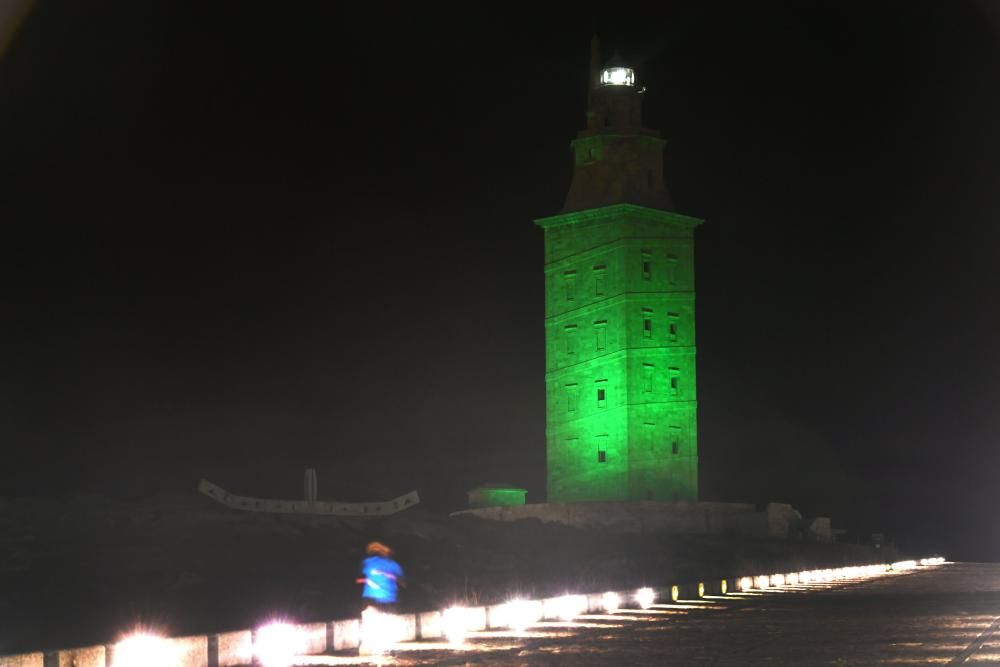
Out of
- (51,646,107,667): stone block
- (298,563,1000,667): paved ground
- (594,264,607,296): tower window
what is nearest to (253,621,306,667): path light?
(298,563,1000,667): paved ground

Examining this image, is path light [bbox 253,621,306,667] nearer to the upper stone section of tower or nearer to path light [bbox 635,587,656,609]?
path light [bbox 635,587,656,609]

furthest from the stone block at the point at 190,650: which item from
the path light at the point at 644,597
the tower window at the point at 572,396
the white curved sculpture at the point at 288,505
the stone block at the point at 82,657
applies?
the tower window at the point at 572,396

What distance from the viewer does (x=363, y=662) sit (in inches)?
668

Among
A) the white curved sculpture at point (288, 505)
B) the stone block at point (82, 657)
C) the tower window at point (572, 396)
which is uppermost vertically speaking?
the tower window at point (572, 396)

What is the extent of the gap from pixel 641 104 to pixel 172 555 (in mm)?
32669

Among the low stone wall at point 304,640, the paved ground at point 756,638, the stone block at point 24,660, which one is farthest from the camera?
the paved ground at point 756,638

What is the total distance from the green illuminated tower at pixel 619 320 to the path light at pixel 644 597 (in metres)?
34.3

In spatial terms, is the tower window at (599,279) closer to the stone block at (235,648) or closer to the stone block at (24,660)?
the stone block at (235,648)

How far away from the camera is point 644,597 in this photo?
28844 millimetres

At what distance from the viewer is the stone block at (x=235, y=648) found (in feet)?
56.0

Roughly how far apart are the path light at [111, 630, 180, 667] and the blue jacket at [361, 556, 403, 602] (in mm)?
3341

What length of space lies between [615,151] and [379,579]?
161 feet

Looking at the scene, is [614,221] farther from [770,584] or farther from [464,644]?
[464,644]

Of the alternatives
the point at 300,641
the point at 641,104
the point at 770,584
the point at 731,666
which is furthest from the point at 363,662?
the point at 641,104
